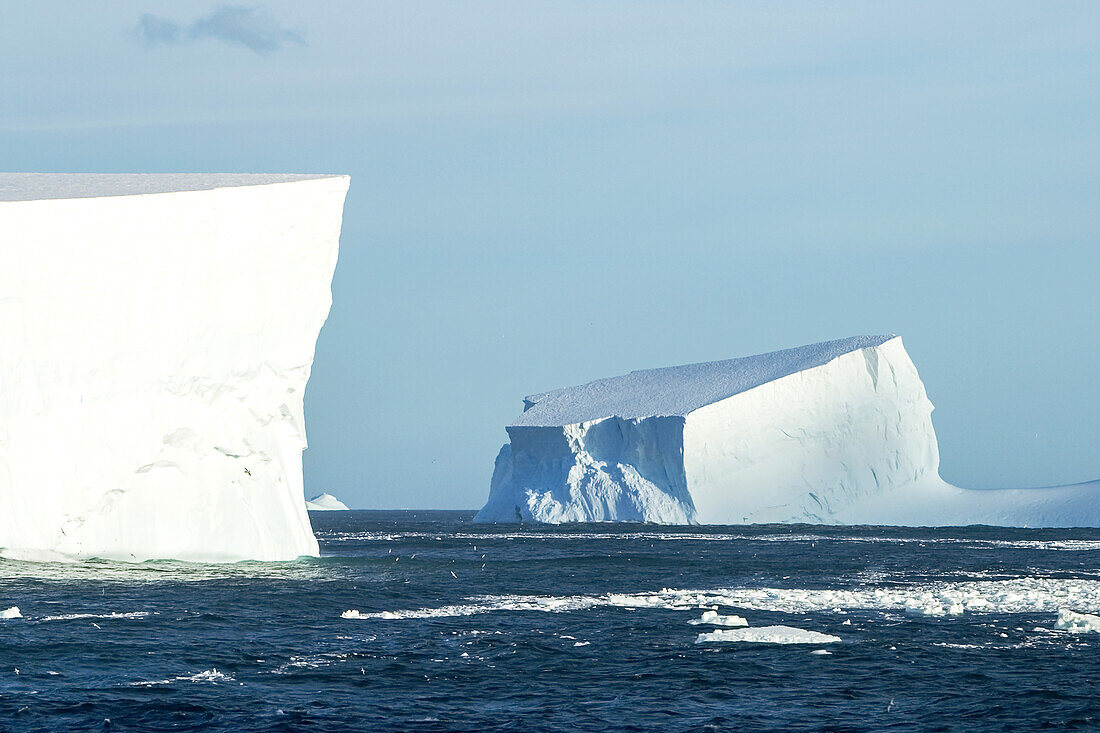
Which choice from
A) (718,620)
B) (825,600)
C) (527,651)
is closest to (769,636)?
(718,620)

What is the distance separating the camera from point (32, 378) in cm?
1891

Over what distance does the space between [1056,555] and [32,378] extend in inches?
880

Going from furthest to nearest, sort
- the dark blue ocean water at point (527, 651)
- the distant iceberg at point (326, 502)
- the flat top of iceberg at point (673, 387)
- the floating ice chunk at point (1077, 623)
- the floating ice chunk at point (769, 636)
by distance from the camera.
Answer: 1. the distant iceberg at point (326, 502)
2. the flat top of iceberg at point (673, 387)
3. the floating ice chunk at point (1077, 623)
4. the floating ice chunk at point (769, 636)
5. the dark blue ocean water at point (527, 651)

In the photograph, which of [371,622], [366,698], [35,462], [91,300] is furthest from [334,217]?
[366,698]

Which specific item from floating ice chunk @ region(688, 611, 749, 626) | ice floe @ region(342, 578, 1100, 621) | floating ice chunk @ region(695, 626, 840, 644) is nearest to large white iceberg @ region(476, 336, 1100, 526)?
ice floe @ region(342, 578, 1100, 621)

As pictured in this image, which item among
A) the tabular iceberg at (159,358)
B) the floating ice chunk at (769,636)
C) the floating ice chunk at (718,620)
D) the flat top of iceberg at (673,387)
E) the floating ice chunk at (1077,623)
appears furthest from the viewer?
A: the flat top of iceberg at (673,387)

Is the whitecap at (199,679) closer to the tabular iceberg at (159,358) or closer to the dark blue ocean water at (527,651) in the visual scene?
the dark blue ocean water at (527,651)

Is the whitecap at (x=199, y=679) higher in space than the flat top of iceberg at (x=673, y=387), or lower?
lower

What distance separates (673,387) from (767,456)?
544cm

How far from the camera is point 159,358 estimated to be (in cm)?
2086

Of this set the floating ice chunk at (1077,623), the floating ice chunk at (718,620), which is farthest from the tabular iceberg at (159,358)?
the floating ice chunk at (1077,623)

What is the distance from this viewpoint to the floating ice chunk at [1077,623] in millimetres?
15031

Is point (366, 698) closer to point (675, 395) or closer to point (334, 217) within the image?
point (334, 217)

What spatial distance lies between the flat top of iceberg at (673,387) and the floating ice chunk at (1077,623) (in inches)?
1156
